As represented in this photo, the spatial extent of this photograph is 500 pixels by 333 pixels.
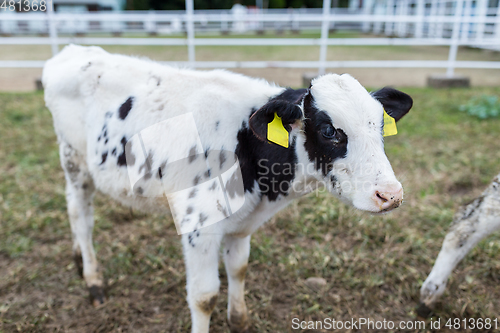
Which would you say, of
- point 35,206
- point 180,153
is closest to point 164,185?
point 180,153

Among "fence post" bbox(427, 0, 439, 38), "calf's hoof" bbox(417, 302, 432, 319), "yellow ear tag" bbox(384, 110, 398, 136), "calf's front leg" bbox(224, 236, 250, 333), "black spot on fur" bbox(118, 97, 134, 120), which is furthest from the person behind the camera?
"fence post" bbox(427, 0, 439, 38)

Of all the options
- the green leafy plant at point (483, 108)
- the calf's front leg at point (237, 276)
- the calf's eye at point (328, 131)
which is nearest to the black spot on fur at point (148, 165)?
the calf's front leg at point (237, 276)

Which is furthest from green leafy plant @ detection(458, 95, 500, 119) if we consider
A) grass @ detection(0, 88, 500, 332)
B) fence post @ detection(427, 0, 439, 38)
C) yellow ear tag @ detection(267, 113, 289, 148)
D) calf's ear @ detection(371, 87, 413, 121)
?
fence post @ detection(427, 0, 439, 38)

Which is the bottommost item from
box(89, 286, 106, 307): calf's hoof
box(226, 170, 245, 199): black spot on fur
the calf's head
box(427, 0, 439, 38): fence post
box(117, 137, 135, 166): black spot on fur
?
box(89, 286, 106, 307): calf's hoof

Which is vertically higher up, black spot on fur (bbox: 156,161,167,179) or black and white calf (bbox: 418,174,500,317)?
black spot on fur (bbox: 156,161,167,179)

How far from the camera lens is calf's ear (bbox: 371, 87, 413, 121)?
6.70 feet

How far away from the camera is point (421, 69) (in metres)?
11.1

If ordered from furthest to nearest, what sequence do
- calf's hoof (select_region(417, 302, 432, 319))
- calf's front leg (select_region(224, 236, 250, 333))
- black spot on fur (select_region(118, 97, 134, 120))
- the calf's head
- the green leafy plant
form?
1. the green leafy plant
2. calf's hoof (select_region(417, 302, 432, 319))
3. calf's front leg (select_region(224, 236, 250, 333))
4. black spot on fur (select_region(118, 97, 134, 120))
5. the calf's head

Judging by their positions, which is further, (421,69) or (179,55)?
(179,55)

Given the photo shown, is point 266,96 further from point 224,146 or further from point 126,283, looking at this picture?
point 126,283

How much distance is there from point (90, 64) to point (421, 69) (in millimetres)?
10929

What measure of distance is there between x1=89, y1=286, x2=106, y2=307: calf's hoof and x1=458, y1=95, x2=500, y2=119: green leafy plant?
6.10 meters

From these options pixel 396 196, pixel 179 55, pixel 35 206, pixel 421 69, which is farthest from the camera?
pixel 179 55

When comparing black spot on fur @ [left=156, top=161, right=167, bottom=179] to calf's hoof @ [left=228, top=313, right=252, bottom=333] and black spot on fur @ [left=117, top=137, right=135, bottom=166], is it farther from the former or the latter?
calf's hoof @ [left=228, top=313, right=252, bottom=333]
